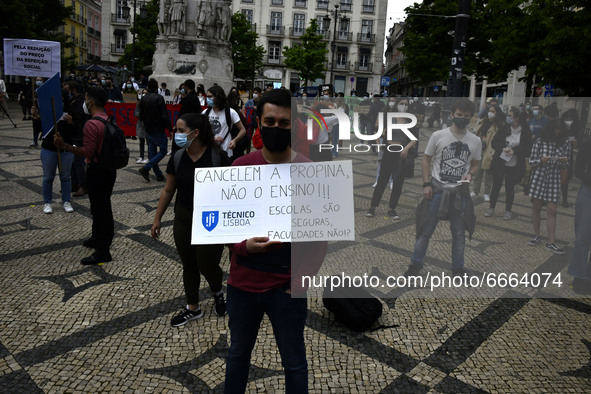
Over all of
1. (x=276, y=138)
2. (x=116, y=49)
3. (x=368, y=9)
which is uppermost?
(x=368, y=9)

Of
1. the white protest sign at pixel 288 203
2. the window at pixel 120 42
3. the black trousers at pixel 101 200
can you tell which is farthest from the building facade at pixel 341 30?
the white protest sign at pixel 288 203

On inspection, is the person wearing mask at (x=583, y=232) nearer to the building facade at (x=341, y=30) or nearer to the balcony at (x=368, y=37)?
the building facade at (x=341, y=30)

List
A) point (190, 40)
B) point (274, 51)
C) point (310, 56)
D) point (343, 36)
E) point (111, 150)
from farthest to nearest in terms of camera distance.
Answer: point (274, 51)
point (343, 36)
point (310, 56)
point (190, 40)
point (111, 150)

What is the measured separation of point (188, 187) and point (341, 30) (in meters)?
60.3

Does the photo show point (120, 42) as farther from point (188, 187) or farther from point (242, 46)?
point (188, 187)

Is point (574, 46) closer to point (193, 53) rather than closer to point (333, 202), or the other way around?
point (333, 202)

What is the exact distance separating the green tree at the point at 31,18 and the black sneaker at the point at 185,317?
2297cm

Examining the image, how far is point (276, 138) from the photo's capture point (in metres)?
2.16

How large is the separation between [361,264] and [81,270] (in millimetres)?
2828

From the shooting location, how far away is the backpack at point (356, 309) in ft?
11.2

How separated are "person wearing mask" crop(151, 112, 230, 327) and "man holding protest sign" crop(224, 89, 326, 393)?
119cm

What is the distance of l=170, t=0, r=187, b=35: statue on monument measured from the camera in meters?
18.1

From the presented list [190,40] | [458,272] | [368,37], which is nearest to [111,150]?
[458,272]

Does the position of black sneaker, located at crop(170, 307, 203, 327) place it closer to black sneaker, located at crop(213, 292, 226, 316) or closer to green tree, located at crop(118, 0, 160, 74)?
black sneaker, located at crop(213, 292, 226, 316)
